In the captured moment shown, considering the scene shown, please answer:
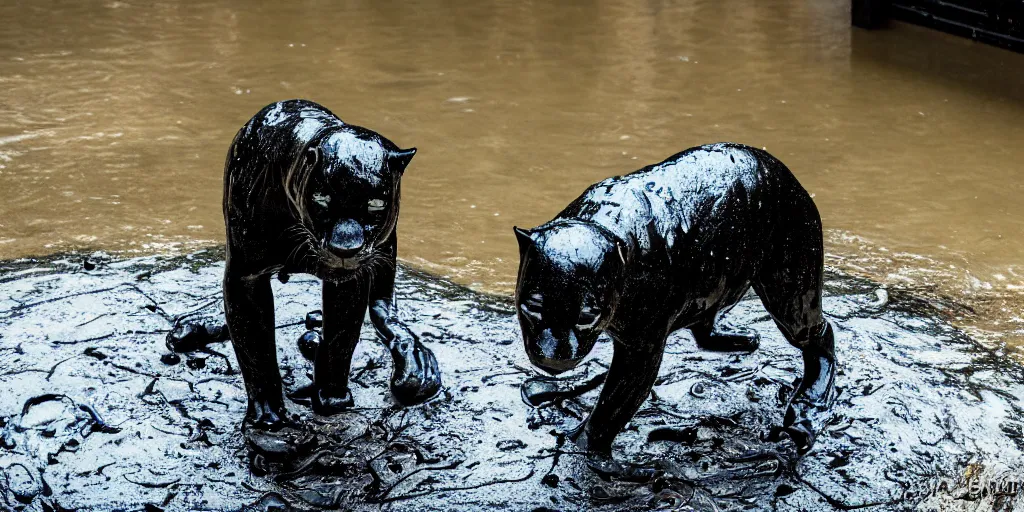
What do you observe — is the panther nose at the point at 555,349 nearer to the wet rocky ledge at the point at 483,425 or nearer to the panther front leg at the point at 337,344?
the wet rocky ledge at the point at 483,425

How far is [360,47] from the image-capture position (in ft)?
33.6

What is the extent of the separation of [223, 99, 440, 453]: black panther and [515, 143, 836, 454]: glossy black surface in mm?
498

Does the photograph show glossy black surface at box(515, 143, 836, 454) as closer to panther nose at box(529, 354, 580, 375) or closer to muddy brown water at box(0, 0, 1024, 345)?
panther nose at box(529, 354, 580, 375)

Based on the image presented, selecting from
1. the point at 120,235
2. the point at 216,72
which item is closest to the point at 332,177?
the point at 120,235

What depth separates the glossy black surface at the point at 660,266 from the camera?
3.25 m

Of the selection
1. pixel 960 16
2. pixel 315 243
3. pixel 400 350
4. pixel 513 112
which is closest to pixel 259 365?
pixel 400 350

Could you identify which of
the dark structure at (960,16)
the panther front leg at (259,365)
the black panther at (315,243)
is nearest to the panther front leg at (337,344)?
the black panther at (315,243)

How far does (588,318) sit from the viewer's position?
10.7ft

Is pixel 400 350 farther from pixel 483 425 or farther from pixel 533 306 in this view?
pixel 533 306

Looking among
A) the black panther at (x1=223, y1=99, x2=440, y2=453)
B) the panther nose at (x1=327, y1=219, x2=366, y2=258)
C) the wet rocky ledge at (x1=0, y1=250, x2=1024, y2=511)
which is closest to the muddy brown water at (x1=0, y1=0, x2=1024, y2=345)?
the wet rocky ledge at (x1=0, y1=250, x2=1024, y2=511)

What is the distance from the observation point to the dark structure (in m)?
9.12

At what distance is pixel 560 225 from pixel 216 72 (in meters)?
6.69

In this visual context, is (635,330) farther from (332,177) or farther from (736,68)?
(736,68)

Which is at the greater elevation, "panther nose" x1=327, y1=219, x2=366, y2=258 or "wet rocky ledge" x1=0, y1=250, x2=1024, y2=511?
"panther nose" x1=327, y1=219, x2=366, y2=258
